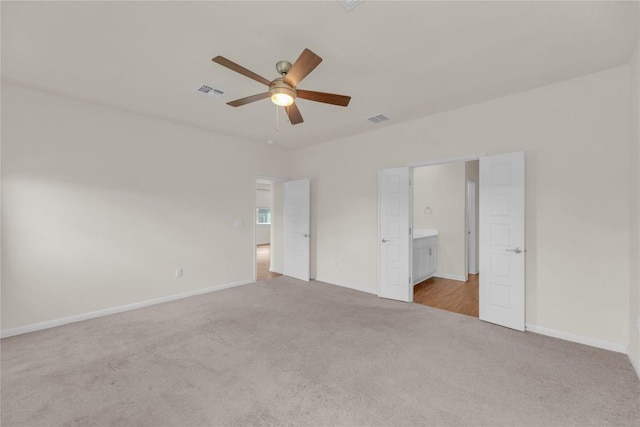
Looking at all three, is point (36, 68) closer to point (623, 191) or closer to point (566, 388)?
point (566, 388)

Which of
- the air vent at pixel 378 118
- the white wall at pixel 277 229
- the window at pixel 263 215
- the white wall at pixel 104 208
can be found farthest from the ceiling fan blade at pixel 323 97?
the window at pixel 263 215

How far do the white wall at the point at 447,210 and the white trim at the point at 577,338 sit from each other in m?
2.48

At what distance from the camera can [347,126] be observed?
4.47 m

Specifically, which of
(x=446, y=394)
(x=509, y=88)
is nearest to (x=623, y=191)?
(x=509, y=88)

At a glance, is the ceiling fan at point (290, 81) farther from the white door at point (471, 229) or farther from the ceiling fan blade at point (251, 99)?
the white door at point (471, 229)

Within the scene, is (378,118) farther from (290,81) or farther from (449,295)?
(449,295)

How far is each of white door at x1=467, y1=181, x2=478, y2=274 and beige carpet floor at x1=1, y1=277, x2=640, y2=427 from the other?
2.83 metres

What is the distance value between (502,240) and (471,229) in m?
3.02

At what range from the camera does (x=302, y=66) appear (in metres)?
2.05

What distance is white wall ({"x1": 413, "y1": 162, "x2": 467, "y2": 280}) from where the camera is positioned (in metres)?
5.57

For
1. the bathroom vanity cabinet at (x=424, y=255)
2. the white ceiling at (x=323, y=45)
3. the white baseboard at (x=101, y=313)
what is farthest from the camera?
the bathroom vanity cabinet at (x=424, y=255)

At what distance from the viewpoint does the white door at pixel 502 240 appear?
3.13 metres

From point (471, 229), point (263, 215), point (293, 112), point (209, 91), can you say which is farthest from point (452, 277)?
point (263, 215)

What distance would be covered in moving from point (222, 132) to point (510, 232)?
4.69 m
